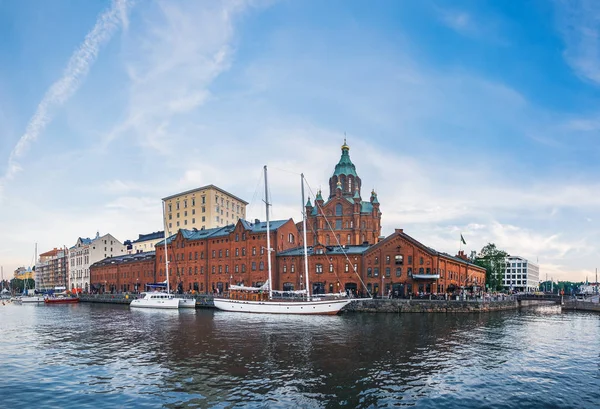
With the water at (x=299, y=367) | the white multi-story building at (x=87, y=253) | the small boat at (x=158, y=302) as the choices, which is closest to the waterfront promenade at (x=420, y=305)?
the water at (x=299, y=367)

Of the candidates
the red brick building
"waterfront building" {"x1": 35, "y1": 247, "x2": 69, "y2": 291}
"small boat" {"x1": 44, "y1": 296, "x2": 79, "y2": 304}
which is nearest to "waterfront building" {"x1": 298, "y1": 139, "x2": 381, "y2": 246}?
the red brick building

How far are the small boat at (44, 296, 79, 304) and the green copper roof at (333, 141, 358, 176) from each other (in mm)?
78165

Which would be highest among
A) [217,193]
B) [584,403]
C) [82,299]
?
[217,193]

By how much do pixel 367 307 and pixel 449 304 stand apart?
13324 mm

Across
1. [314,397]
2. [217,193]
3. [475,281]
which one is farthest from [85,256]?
[314,397]

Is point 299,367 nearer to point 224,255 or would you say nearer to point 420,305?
point 420,305

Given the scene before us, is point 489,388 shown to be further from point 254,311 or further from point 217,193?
point 217,193

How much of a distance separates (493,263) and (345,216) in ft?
140

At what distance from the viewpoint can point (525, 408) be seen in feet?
67.6

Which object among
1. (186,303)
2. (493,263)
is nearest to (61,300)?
(186,303)

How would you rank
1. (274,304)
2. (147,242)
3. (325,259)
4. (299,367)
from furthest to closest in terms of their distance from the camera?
(147,242), (325,259), (274,304), (299,367)

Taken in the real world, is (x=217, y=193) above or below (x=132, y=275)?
above

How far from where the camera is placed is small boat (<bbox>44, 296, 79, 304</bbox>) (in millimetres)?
104312

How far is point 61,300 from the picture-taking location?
350 ft
